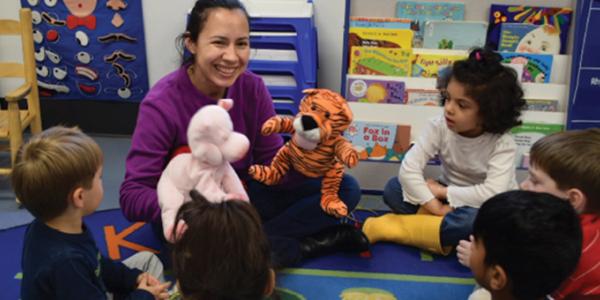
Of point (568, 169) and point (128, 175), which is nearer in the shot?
point (568, 169)

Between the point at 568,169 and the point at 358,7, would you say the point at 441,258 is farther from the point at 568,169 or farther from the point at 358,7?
the point at 358,7

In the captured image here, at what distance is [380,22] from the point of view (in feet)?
7.23

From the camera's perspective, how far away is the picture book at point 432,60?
218 centimetres

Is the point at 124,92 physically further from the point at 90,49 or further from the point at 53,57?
the point at 53,57

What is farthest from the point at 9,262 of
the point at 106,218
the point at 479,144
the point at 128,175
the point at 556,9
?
the point at 556,9

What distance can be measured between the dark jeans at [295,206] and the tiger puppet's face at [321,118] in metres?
0.28

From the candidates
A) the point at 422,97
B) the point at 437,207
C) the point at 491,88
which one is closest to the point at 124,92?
the point at 422,97

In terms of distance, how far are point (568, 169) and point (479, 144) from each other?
0.51 metres

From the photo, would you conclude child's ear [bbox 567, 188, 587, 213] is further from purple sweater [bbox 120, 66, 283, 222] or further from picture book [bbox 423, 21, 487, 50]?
picture book [bbox 423, 21, 487, 50]

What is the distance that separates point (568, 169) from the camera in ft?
4.24

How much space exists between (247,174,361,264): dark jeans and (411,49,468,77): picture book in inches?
26.0

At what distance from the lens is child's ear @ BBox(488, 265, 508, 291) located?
1.05 meters

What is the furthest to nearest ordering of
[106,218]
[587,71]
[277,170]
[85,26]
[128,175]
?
[85,26], [587,71], [106,218], [277,170], [128,175]

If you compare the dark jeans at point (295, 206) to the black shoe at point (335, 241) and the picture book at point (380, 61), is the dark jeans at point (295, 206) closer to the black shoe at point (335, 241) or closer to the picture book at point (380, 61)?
the black shoe at point (335, 241)
